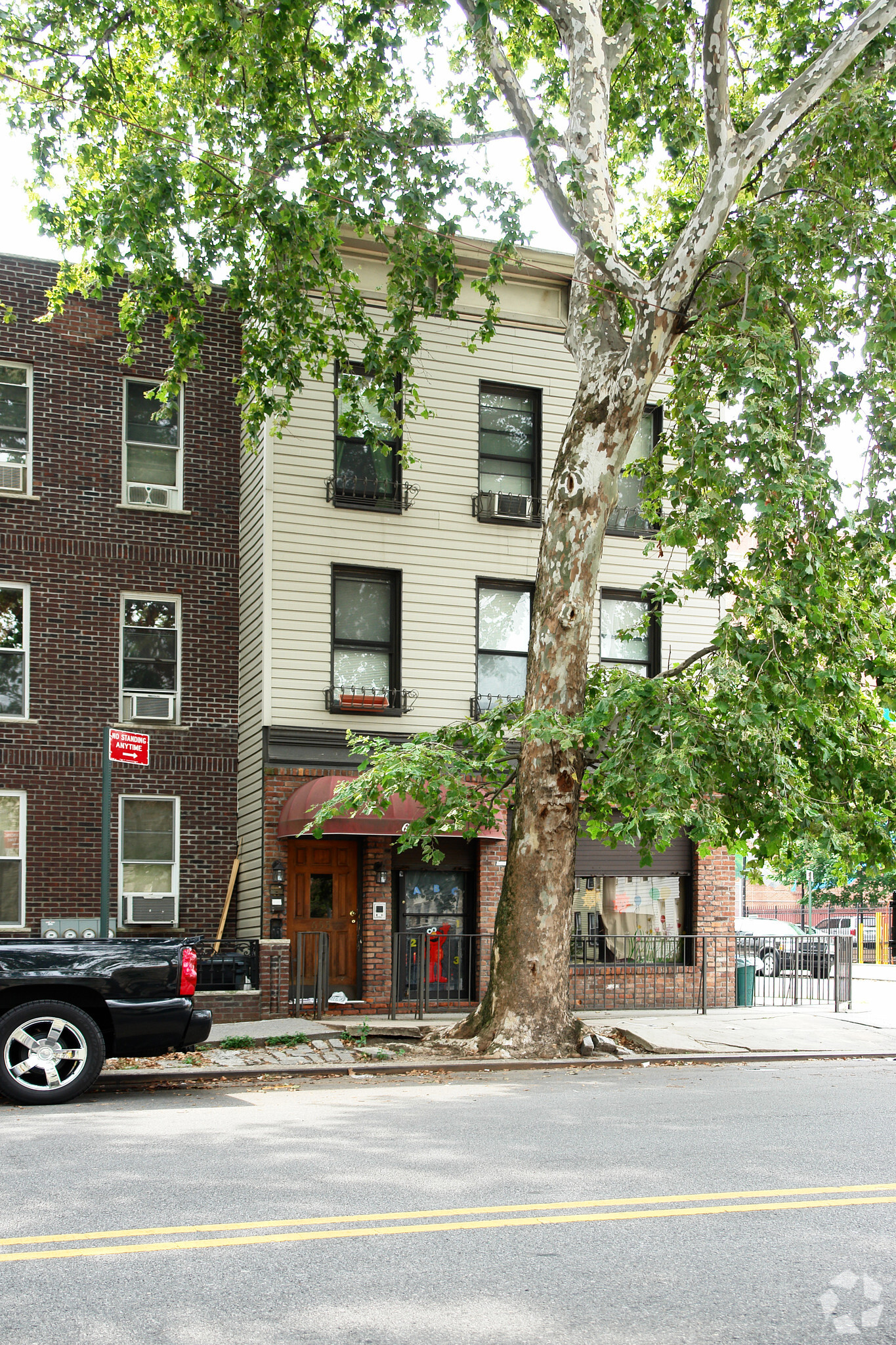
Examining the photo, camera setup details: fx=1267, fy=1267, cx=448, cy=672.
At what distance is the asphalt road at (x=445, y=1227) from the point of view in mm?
4145

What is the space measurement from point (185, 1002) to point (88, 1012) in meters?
0.74

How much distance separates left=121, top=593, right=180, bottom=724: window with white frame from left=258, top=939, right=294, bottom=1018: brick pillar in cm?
438

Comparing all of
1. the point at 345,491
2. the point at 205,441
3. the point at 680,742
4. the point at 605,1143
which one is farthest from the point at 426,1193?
the point at 205,441

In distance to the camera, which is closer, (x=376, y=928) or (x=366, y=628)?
(x=376, y=928)

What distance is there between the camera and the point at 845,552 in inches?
500

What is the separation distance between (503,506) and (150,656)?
5.86 metres

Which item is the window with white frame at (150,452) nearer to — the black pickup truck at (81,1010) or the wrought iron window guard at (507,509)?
the wrought iron window guard at (507,509)

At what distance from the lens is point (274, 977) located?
53.5 ft

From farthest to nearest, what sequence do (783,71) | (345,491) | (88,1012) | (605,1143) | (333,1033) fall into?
(345,491), (783,71), (333,1033), (88,1012), (605,1143)

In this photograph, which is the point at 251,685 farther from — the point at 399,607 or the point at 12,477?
the point at 12,477

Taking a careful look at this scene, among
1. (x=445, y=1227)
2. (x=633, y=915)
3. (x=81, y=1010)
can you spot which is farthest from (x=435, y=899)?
(x=445, y=1227)

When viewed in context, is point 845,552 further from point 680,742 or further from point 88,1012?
point 88,1012

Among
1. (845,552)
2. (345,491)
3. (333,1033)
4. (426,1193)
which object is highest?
(345,491)

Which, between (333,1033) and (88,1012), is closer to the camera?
(88,1012)
